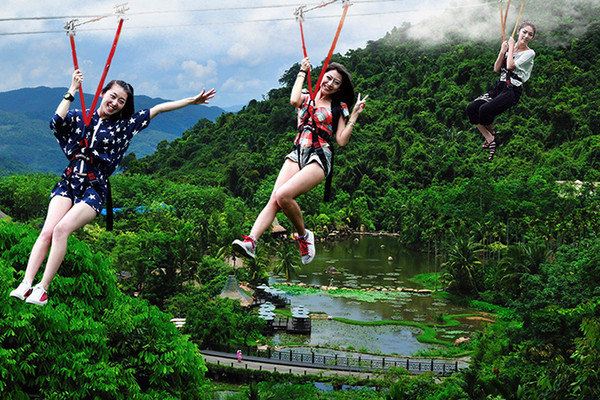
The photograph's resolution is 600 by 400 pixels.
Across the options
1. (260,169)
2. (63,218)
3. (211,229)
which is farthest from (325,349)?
(260,169)

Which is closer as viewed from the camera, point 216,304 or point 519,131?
point 216,304

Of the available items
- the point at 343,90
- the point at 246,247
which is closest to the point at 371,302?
the point at 343,90

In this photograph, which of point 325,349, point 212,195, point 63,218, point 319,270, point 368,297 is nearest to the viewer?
point 63,218

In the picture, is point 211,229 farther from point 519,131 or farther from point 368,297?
point 519,131

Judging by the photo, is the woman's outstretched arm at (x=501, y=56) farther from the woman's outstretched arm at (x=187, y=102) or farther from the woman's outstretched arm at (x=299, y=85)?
the woman's outstretched arm at (x=187, y=102)

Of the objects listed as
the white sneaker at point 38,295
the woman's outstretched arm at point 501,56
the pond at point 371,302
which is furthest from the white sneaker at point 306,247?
the pond at point 371,302

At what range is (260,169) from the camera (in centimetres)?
7588

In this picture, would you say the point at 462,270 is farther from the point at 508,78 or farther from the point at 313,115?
the point at 313,115

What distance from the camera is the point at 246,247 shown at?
21.3 ft

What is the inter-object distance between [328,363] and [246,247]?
23756 mm

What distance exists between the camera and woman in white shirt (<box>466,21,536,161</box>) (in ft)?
26.0

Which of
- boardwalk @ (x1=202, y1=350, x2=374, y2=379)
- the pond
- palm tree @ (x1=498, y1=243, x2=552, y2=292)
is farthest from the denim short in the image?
palm tree @ (x1=498, y1=243, x2=552, y2=292)

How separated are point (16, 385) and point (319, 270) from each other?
3653 centimetres

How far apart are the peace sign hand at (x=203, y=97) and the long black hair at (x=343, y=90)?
107 centimetres
